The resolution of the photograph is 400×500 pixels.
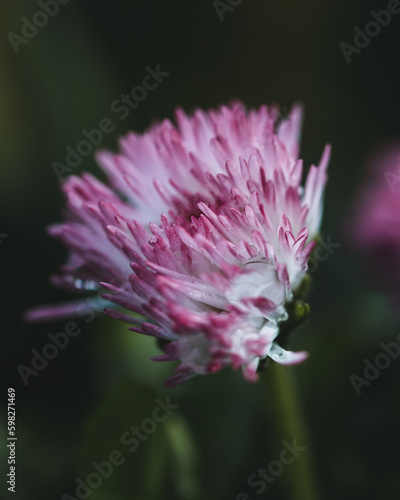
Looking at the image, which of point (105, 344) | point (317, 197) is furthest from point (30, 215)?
point (317, 197)

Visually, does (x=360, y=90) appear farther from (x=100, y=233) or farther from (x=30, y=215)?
(x=100, y=233)

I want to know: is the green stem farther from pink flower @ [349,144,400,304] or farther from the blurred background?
pink flower @ [349,144,400,304]

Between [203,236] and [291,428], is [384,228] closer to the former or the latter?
[291,428]

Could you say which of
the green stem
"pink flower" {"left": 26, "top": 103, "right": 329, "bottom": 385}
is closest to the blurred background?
the green stem

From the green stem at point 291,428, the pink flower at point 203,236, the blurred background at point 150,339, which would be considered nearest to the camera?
the pink flower at point 203,236

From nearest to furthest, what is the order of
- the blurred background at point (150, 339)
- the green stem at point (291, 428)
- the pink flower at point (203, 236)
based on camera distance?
the pink flower at point (203, 236), the green stem at point (291, 428), the blurred background at point (150, 339)

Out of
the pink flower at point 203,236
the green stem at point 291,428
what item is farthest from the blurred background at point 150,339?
the pink flower at point 203,236

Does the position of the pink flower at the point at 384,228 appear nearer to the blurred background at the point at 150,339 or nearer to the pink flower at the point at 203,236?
the blurred background at the point at 150,339

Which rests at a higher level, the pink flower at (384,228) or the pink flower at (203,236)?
the pink flower at (203,236)
